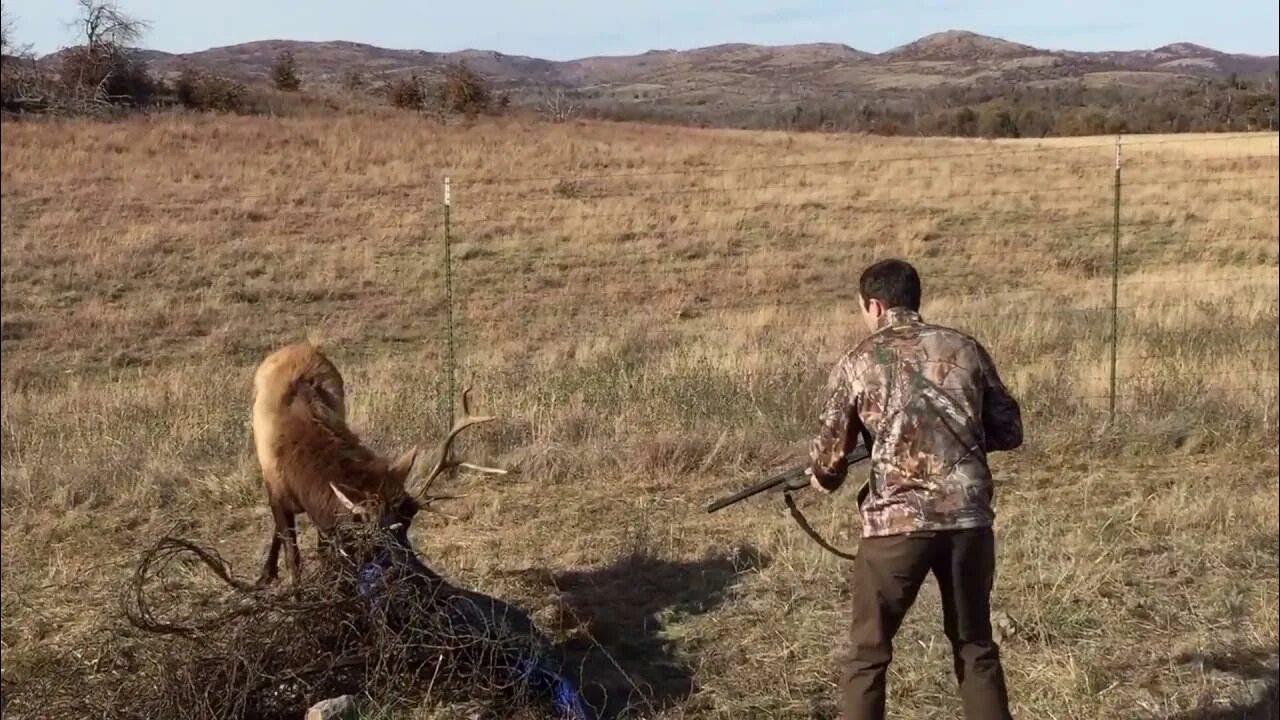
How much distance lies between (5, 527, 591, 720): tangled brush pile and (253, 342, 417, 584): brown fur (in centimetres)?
30

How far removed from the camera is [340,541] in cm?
449

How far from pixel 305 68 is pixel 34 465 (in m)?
20.0

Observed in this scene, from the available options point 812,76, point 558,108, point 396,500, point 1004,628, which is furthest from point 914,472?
point 812,76

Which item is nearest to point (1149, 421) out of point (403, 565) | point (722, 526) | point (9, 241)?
point (722, 526)

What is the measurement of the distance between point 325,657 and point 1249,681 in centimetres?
363

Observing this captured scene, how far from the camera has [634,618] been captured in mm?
5633

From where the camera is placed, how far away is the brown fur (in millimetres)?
4801

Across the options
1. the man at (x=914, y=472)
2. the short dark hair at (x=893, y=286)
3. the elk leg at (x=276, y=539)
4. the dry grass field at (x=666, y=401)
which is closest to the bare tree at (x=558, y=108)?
the dry grass field at (x=666, y=401)

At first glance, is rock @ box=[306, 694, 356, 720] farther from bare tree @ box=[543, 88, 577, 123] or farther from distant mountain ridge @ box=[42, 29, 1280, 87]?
bare tree @ box=[543, 88, 577, 123]

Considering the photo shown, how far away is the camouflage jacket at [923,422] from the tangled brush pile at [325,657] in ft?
4.95

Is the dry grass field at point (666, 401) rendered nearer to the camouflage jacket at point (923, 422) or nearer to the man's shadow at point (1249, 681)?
the man's shadow at point (1249, 681)

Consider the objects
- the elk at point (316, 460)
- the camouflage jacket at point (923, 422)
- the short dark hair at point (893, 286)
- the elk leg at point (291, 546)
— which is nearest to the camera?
the camouflage jacket at point (923, 422)

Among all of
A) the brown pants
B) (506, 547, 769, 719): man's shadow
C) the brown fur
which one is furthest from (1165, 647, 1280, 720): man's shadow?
the brown fur

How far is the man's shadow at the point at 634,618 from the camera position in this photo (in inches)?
192
